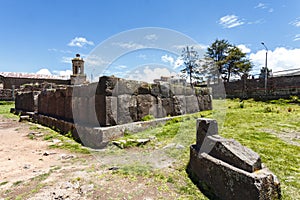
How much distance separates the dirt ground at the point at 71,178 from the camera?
6.97 feet

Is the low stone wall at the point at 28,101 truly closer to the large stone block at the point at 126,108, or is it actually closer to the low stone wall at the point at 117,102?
the low stone wall at the point at 117,102

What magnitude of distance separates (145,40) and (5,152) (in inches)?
199

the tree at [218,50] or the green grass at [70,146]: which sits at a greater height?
the tree at [218,50]

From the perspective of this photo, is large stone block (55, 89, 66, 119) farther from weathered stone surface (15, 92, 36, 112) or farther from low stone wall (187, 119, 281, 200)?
low stone wall (187, 119, 281, 200)

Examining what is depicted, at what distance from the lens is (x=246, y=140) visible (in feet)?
11.9

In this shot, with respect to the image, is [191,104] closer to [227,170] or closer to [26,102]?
[227,170]

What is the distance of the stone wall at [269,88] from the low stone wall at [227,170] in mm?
13734

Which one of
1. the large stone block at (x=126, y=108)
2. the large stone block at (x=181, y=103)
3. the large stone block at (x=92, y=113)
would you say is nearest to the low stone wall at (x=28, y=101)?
the large stone block at (x=92, y=113)

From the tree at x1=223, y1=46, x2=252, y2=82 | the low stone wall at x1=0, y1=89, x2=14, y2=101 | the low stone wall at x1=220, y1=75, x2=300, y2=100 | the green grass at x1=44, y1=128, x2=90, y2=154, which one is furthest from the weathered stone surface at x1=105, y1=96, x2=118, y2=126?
the tree at x1=223, y1=46, x2=252, y2=82

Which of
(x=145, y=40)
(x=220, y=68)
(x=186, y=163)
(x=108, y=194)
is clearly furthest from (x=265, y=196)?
(x=220, y=68)

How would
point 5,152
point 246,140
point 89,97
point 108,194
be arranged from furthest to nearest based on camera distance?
point 89,97 < point 5,152 < point 246,140 < point 108,194

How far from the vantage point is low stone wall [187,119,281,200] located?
64.6 inches

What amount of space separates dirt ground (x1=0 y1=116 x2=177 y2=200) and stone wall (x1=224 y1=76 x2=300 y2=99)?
→ 1387 cm

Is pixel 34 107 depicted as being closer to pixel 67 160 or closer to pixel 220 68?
pixel 67 160
